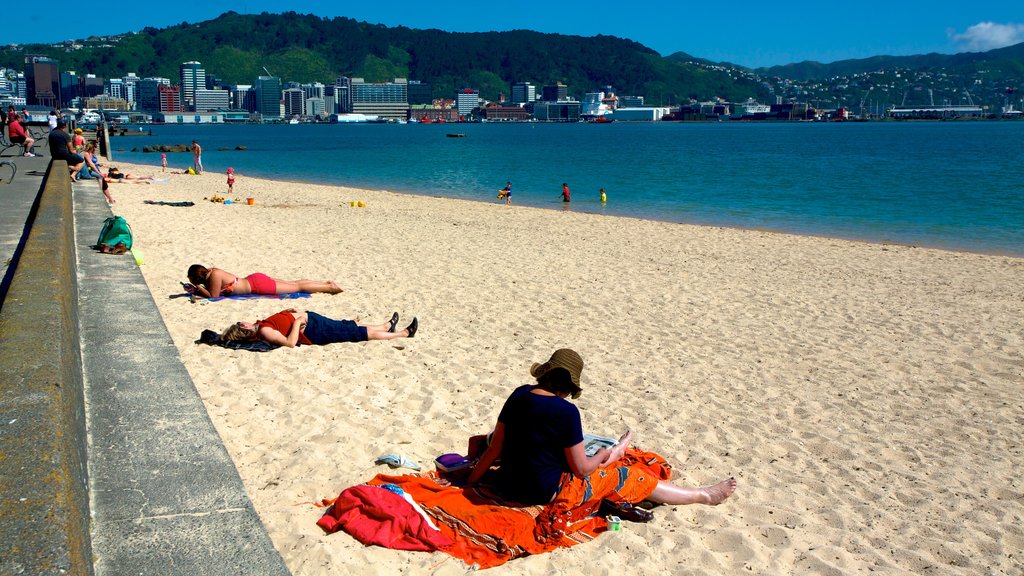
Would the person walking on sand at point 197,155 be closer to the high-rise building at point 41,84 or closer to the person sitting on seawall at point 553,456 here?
the person sitting on seawall at point 553,456

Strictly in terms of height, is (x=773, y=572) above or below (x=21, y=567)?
below

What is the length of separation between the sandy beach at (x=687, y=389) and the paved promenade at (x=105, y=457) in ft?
2.15

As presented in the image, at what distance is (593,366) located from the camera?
7.74 metres

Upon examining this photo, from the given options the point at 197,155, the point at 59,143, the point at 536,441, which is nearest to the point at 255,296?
the point at 536,441

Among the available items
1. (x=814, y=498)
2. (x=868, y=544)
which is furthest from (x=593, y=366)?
(x=868, y=544)

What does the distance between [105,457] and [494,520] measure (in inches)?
75.4

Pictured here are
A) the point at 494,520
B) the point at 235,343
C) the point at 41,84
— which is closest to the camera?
the point at 494,520

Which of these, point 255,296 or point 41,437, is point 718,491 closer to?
point 41,437

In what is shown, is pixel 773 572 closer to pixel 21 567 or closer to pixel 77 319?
pixel 21 567

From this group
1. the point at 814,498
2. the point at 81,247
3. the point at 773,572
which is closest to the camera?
the point at 773,572

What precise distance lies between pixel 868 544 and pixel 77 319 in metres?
5.52

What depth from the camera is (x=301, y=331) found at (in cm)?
780

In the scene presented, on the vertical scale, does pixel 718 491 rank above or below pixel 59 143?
below

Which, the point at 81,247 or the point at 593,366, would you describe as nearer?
the point at 593,366
